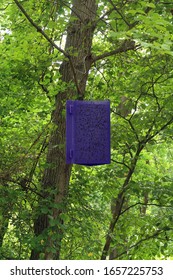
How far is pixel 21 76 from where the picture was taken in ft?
12.8

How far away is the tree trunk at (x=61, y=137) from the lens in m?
3.35

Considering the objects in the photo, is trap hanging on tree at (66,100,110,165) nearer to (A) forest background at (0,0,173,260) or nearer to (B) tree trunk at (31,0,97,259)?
(A) forest background at (0,0,173,260)

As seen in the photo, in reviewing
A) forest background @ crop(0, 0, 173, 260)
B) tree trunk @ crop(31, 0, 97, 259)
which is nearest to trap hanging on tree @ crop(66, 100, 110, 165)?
forest background @ crop(0, 0, 173, 260)

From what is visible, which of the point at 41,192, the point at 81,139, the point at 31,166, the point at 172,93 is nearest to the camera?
the point at 81,139

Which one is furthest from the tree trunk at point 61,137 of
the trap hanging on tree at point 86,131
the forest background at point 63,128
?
the trap hanging on tree at point 86,131

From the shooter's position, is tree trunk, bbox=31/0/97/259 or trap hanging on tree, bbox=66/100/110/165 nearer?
trap hanging on tree, bbox=66/100/110/165

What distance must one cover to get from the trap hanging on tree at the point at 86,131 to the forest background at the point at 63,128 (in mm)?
311

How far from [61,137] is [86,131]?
83 centimetres

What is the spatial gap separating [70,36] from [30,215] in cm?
144

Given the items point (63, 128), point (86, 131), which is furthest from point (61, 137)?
point (86, 131)

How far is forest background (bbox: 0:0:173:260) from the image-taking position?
337cm

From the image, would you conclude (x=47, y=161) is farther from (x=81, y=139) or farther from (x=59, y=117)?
(x=81, y=139)

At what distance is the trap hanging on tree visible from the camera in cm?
282
